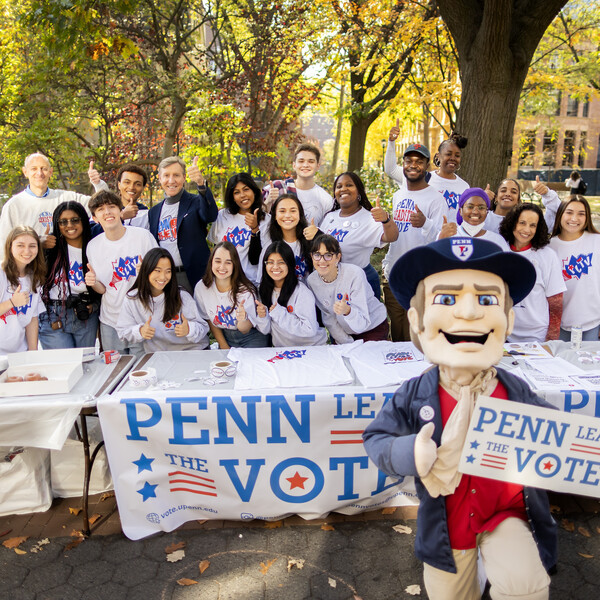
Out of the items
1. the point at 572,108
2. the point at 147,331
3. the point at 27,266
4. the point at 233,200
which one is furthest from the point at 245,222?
the point at 572,108

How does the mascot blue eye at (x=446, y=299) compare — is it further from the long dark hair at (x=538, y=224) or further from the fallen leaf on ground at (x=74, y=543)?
the fallen leaf on ground at (x=74, y=543)

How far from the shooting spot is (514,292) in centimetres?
233

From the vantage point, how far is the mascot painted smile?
83.4 inches

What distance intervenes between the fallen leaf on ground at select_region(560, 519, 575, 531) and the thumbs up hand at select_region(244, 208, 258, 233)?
10.2ft

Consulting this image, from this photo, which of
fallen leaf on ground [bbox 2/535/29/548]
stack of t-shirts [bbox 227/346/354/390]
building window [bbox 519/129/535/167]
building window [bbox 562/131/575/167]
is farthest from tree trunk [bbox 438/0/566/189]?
building window [bbox 562/131/575/167]

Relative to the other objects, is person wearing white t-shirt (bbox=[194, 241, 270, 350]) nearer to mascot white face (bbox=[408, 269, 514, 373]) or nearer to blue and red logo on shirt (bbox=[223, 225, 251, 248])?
blue and red logo on shirt (bbox=[223, 225, 251, 248])

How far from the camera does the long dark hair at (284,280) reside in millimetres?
4172

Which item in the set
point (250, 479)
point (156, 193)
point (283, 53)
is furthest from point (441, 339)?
point (156, 193)

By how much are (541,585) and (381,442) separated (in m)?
0.76

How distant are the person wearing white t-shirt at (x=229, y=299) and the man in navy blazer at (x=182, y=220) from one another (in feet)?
1.82

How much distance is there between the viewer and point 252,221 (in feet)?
15.5

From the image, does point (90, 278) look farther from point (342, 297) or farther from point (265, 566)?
point (265, 566)

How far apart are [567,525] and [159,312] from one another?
3.09 m

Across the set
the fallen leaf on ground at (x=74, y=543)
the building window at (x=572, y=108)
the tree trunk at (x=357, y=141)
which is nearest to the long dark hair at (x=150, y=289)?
the fallen leaf on ground at (x=74, y=543)
